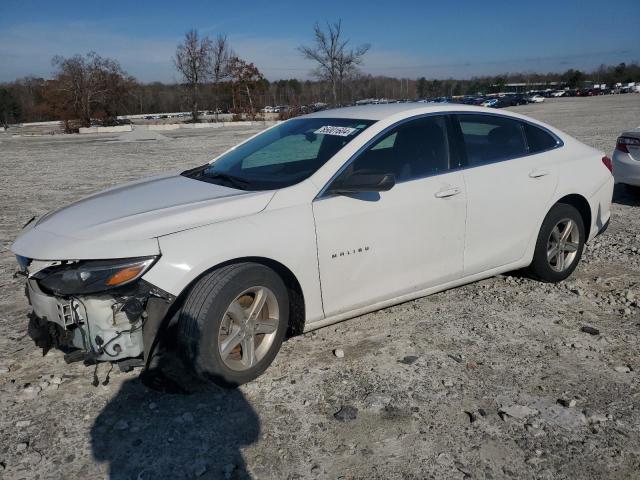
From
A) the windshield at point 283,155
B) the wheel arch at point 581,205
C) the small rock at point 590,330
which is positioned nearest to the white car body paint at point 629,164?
the wheel arch at point 581,205

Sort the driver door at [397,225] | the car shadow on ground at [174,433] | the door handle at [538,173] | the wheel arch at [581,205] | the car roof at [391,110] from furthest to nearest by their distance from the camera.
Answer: the wheel arch at [581,205]
the door handle at [538,173]
the car roof at [391,110]
the driver door at [397,225]
the car shadow on ground at [174,433]

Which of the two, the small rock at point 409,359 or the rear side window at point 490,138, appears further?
the rear side window at point 490,138

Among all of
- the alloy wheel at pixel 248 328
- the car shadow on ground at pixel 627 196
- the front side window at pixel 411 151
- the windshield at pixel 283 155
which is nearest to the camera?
the alloy wheel at pixel 248 328

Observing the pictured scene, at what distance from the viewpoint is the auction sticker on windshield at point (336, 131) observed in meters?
3.96

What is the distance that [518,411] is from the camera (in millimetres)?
3066

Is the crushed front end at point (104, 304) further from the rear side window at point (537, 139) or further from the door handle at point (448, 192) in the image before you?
the rear side window at point (537, 139)

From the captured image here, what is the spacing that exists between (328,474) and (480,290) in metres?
2.74

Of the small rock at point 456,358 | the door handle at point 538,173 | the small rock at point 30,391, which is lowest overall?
the small rock at point 456,358

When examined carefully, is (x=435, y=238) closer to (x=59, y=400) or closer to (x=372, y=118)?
(x=372, y=118)

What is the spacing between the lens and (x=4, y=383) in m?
3.44

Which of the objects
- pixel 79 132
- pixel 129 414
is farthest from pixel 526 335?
pixel 79 132

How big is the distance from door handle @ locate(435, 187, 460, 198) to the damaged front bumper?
79.1 inches

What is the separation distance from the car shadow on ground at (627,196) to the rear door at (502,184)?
426 centimetres

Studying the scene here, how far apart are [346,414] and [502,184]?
2243 mm
